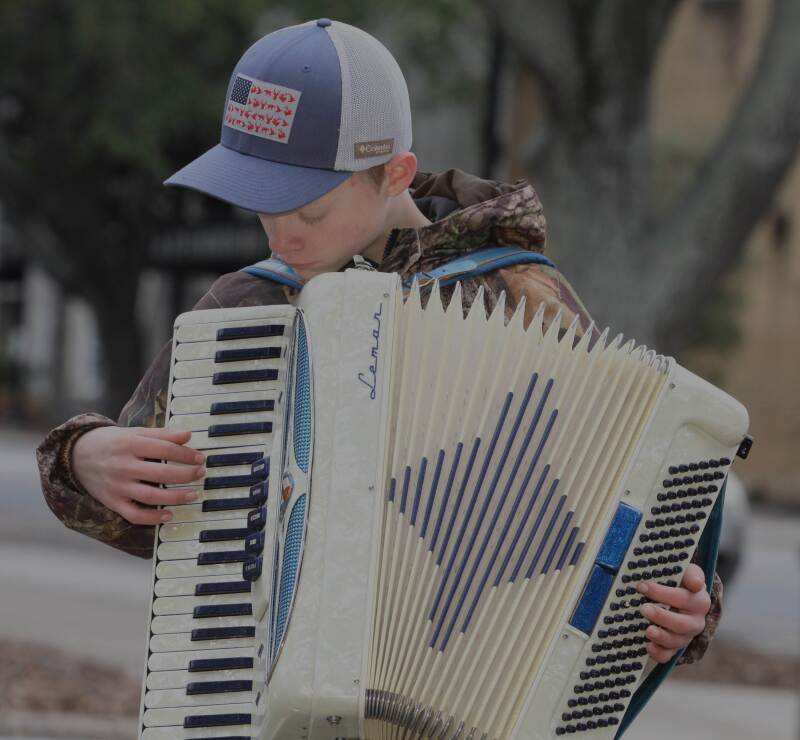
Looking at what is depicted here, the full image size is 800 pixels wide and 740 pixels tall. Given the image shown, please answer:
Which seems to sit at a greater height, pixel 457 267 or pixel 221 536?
pixel 457 267

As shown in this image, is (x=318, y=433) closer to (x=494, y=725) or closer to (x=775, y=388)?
(x=494, y=725)

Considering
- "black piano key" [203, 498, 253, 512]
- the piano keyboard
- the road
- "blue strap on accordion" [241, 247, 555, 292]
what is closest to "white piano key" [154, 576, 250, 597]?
the piano keyboard

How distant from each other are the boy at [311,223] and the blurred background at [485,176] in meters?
3.16

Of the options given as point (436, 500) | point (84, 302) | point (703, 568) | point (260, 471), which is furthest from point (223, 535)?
point (84, 302)

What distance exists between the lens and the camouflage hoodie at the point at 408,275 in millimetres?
2332

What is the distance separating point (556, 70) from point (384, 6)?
8.58m

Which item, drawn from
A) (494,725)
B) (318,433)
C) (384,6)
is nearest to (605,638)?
(494,725)

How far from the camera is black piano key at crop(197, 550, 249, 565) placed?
2211mm

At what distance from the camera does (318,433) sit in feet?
7.07

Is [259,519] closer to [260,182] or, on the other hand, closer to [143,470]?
[143,470]

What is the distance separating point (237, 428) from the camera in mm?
2244

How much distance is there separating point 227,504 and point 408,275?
46cm

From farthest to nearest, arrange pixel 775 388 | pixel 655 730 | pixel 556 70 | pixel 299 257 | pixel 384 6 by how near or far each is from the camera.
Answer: pixel 775 388 → pixel 384 6 → pixel 556 70 → pixel 655 730 → pixel 299 257

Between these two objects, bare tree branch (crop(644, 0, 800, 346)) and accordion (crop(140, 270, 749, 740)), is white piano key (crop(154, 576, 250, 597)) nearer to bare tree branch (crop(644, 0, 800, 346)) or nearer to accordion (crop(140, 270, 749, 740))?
accordion (crop(140, 270, 749, 740))
